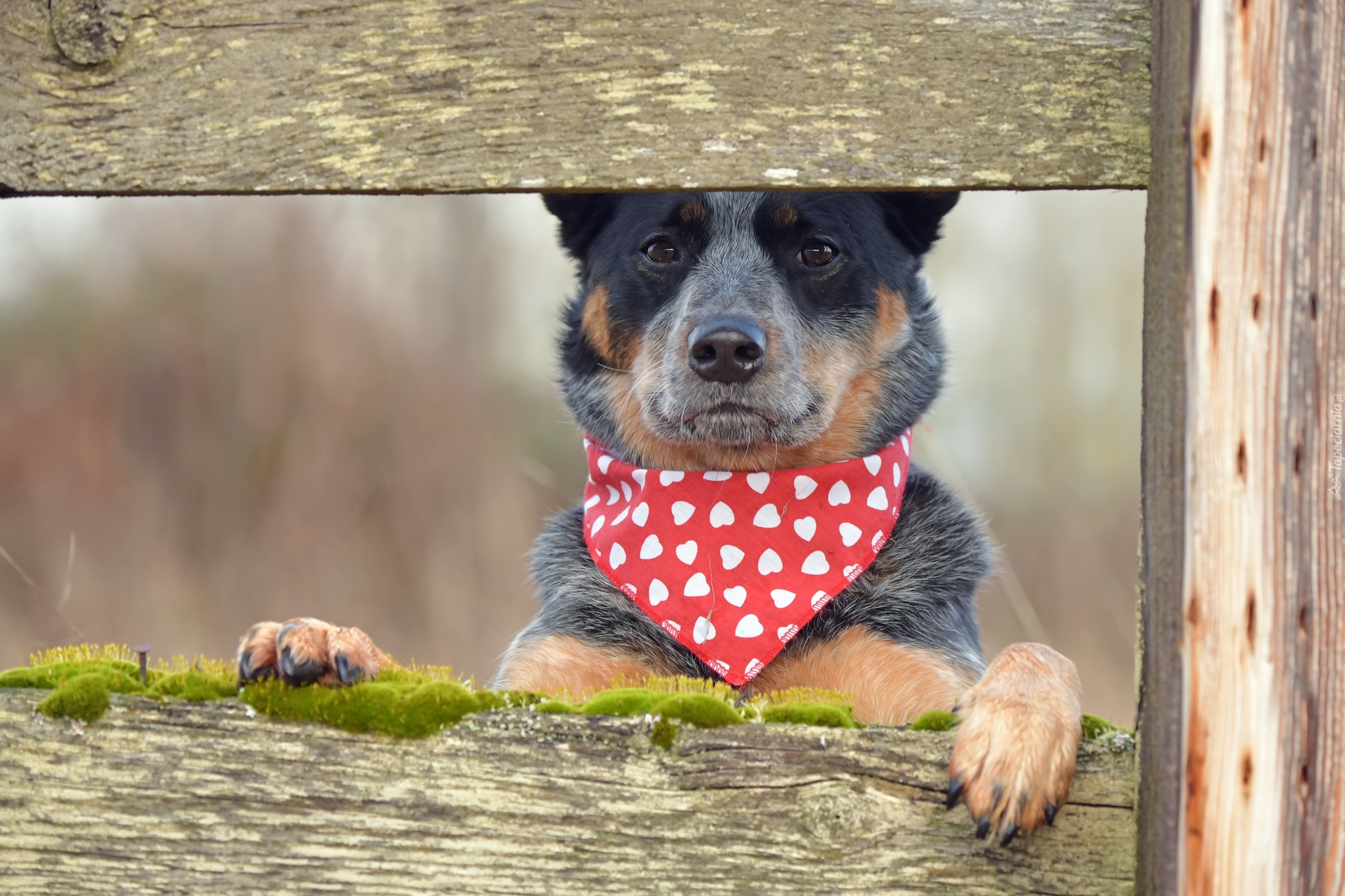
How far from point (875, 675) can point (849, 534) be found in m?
0.32

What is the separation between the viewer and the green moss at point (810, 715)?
151 cm

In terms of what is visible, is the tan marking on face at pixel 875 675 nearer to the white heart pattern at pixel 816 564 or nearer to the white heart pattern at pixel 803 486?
the white heart pattern at pixel 816 564

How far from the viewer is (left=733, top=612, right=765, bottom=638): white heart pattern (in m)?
2.42

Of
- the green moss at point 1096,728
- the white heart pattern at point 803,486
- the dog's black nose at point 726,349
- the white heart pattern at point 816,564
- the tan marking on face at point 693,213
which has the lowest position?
the green moss at point 1096,728

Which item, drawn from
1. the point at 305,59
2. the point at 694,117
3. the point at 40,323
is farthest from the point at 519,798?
the point at 40,323

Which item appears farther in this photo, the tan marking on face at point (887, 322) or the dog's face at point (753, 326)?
the tan marking on face at point (887, 322)

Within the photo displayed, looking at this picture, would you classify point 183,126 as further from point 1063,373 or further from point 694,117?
point 1063,373

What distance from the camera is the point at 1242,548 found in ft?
4.30

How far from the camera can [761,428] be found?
2.72m

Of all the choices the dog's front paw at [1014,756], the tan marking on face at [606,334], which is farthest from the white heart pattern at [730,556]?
the dog's front paw at [1014,756]

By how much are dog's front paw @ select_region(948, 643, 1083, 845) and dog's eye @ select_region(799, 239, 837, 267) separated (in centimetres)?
154

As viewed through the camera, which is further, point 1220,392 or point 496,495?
point 496,495

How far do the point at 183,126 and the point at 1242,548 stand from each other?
1447 mm

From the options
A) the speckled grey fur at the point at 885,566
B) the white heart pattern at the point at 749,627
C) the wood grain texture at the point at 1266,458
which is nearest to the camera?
the wood grain texture at the point at 1266,458
